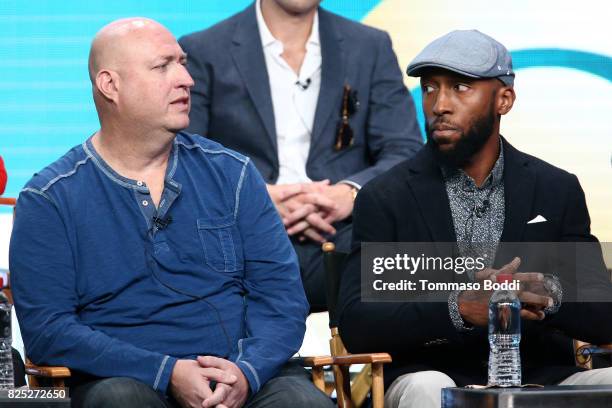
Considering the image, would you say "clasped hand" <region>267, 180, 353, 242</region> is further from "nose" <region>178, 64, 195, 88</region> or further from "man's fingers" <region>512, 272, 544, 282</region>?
"man's fingers" <region>512, 272, 544, 282</region>

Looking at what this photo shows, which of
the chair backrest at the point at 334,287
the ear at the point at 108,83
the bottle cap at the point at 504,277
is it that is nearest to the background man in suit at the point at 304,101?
the chair backrest at the point at 334,287

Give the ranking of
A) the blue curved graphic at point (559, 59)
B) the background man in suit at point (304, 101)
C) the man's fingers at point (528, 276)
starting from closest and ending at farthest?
the man's fingers at point (528, 276), the background man in suit at point (304, 101), the blue curved graphic at point (559, 59)

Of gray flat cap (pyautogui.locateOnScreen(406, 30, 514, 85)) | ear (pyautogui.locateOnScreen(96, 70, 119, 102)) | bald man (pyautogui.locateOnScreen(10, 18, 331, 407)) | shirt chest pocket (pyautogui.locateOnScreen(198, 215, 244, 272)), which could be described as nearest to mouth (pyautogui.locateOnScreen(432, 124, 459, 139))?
gray flat cap (pyautogui.locateOnScreen(406, 30, 514, 85))

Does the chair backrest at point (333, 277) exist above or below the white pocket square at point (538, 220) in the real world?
below

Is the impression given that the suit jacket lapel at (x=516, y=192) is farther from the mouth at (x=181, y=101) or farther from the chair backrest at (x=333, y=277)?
the mouth at (x=181, y=101)

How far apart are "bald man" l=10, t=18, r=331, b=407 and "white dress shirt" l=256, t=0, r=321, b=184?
1018 millimetres

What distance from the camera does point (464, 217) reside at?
12.9 feet

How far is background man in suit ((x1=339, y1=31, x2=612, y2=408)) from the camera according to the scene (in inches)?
148

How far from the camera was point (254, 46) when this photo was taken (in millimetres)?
4969

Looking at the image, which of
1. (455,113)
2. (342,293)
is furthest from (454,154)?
(342,293)

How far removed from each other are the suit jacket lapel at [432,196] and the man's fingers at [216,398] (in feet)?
2.71

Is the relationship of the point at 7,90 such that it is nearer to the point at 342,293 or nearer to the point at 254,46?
the point at 254,46

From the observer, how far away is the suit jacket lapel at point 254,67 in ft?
16.0

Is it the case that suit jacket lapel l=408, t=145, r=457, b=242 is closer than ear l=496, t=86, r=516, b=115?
Yes
